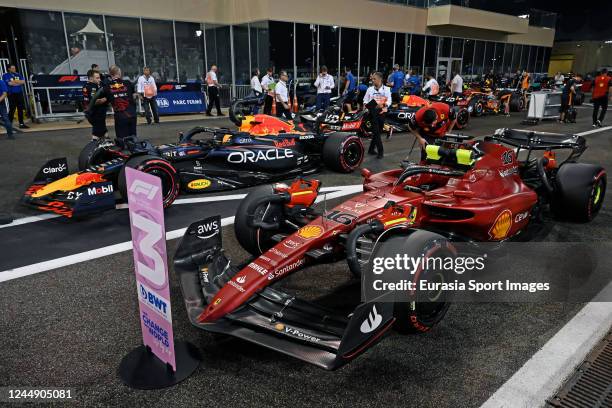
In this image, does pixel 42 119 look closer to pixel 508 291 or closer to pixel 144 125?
pixel 144 125

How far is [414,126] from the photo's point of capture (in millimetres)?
5570

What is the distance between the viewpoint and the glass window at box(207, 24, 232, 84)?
2030 cm

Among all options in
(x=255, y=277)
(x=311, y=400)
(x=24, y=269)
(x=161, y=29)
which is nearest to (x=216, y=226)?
(x=255, y=277)

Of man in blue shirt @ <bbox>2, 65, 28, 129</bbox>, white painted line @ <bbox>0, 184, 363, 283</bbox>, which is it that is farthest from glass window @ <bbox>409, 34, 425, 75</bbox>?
white painted line @ <bbox>0, 184, 363, 283</bbox>

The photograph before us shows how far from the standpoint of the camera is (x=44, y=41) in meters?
16.2

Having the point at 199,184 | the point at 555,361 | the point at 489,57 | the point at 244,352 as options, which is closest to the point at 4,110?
the point at 199,184

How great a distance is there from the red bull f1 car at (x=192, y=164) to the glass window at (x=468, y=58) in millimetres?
24307

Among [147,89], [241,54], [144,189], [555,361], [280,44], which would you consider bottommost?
[555,361]

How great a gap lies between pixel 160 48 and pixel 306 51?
21.5 ft

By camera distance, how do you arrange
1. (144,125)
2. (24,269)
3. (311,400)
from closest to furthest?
(311,400)
(24,269)
(144,125)

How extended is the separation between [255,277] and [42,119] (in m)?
15.3

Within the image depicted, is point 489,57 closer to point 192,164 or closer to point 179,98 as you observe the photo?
point 179,98

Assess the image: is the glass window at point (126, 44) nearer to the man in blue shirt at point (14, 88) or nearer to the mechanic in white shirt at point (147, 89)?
the mechanic in white shirt at point (147, 89)

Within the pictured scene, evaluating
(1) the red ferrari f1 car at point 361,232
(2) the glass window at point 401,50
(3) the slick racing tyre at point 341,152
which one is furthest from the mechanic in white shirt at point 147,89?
(2) the glass window at point 401,50
